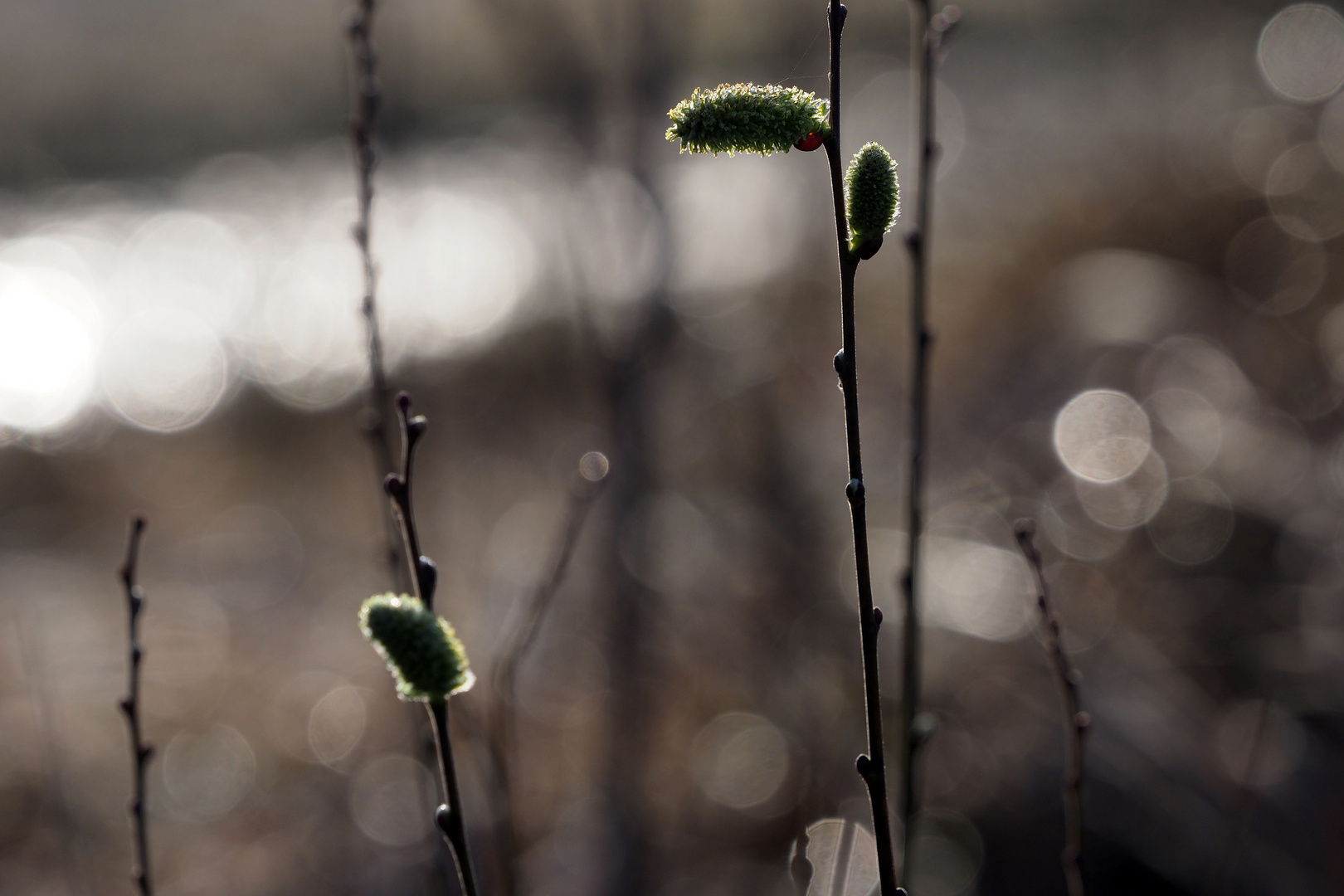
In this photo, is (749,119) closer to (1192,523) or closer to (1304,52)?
(1192,523)

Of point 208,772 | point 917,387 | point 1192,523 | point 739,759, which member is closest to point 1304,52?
point 1192,523

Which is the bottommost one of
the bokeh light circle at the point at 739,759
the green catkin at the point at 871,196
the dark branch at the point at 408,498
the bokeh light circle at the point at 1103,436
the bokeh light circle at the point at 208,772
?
the bokeh light circle at the point at 208,772

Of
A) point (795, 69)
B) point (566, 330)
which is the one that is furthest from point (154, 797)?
point (795, 69)

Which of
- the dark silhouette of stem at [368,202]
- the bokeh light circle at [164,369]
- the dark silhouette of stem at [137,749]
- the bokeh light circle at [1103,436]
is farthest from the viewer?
the bokeh light circle at [164,369]

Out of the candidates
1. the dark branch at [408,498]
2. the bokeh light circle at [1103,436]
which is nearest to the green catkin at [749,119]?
the dark branch at [408,498]

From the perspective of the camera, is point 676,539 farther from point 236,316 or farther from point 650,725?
point 236,316

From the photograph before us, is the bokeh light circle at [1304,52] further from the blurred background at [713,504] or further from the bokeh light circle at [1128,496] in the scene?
the bokeh light circle at [1128,496]

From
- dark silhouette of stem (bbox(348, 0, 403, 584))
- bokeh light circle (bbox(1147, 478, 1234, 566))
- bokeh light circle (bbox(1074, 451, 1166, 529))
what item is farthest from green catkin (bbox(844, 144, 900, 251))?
bokeh light circle (bbox(1074, 451, 1166, 529))
